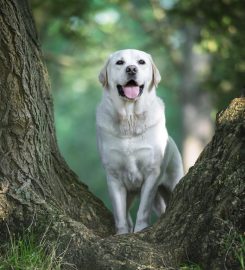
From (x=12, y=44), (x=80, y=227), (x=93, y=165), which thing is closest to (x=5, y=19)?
(x=12, y=44)

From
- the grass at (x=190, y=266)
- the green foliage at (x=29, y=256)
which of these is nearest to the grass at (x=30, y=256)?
A: the green foliage at (x=29, y=256)

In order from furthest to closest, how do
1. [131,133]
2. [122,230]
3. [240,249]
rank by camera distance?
[131,133]
[122,230]
[240,249]

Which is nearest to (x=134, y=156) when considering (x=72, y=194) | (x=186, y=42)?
(x=72, y=194)

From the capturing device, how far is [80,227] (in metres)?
4.89

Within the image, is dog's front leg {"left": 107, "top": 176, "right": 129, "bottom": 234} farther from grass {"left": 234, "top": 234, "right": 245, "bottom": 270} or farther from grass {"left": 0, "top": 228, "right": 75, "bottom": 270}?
grass {"left": 234, "top": 234, "right": 245, "bottom": 270}

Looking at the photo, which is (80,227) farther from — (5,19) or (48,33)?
(48,33)

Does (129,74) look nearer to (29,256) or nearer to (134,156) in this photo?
(134,156)

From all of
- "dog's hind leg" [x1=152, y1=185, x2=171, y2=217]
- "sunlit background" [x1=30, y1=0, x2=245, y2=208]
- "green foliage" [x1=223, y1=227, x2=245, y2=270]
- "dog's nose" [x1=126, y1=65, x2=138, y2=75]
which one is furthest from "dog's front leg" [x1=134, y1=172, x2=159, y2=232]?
"green foliage" [x1=223, y1=227, x2=245, y2=270]

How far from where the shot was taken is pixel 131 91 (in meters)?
6.21

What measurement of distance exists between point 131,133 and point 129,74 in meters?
0.52

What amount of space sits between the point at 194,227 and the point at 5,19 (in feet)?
6.57

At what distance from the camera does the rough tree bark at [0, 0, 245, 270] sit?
4.53 meters

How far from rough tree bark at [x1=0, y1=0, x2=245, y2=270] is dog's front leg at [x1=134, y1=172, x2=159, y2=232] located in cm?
57

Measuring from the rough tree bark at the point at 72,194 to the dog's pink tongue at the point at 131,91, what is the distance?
2.74 feet
